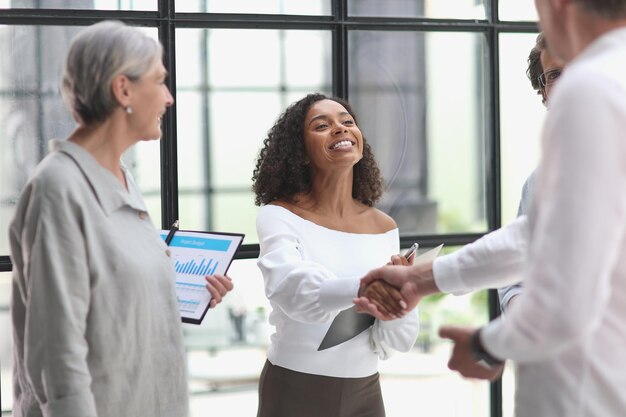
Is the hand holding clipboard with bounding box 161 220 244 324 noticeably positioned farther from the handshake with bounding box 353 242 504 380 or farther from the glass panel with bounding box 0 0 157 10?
the glass panel with bounding box 0 0 157 10

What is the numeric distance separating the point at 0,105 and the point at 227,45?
0.94 metres

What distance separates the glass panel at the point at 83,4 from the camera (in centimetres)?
332

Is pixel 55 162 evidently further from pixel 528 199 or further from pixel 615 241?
pixel 528 199

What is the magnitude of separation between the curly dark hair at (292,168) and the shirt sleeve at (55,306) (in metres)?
1.26

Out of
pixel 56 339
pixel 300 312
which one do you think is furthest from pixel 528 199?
pixel 56 339

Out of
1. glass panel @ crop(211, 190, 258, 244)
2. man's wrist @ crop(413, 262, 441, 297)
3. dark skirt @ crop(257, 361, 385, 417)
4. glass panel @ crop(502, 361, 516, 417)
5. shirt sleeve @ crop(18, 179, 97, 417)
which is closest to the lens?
shirt sleeve @ crop(18, 179, 97, 417)

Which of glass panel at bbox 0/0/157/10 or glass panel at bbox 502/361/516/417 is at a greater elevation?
glass panel at bbox 0/0/157/10

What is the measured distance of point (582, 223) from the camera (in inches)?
52.8

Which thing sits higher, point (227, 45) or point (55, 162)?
point (227, 45)

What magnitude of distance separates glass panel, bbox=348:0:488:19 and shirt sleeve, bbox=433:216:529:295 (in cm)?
169

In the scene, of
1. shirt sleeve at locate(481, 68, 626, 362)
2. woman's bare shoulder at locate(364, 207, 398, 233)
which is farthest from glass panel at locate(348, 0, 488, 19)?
shirt sleeve at locate(481, 68, 626, 362)

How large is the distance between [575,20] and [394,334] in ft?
5.11

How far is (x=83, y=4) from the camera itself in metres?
3.39

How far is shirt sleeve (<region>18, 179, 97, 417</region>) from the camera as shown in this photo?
183cm
